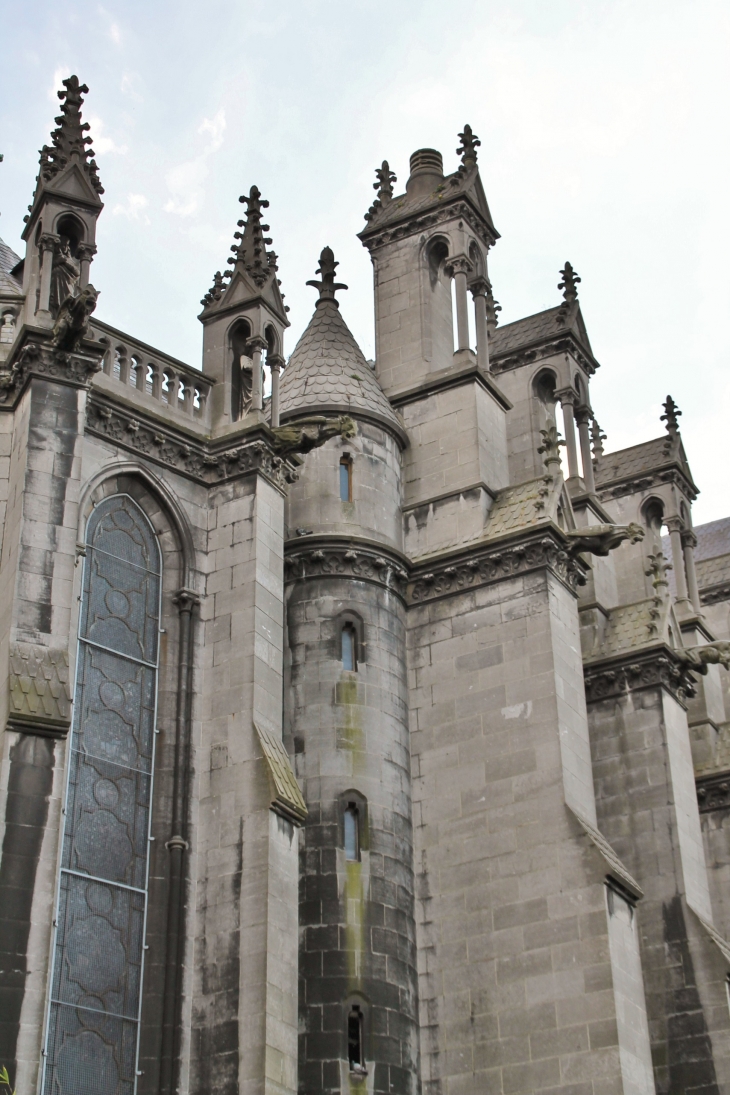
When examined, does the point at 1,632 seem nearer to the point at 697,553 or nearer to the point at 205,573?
the point at 205,573

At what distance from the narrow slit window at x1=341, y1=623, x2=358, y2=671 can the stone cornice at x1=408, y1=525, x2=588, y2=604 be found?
1.85 m

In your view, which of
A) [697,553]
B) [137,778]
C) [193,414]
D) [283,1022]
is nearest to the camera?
[283,1022]

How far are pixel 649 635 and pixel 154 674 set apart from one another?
12.8 meters

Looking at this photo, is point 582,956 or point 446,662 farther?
point 446,662

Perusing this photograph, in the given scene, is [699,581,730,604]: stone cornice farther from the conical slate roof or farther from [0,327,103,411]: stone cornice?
[0,327,103,411]: stone cornice

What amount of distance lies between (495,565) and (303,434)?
4964 millimetres

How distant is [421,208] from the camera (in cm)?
3588

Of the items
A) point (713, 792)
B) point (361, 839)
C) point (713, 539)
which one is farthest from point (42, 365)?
point (713, 539)

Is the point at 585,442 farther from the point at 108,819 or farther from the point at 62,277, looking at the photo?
the point at 108,819

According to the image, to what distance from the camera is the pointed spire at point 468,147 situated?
119ft

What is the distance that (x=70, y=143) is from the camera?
2647 centimetres

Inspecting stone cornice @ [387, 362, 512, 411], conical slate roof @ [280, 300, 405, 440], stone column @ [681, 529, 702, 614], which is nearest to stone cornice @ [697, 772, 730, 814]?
stone column @ [681, 529, 702, 614]

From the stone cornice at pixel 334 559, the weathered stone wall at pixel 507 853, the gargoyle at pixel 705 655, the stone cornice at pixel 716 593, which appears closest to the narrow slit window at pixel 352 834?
the weathered stone wall at pixel 507 853

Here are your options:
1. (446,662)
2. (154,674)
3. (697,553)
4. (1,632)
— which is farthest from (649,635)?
(697,553)
